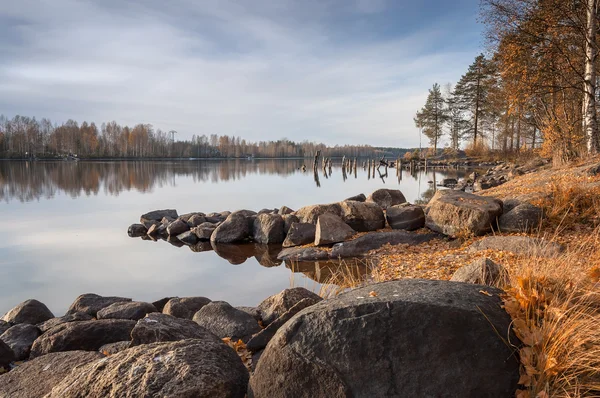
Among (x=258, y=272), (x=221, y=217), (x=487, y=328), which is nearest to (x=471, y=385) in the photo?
(x=487, y=328)

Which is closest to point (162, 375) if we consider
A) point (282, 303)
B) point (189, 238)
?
point (282, 303)

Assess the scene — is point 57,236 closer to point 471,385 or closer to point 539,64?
point 471,385

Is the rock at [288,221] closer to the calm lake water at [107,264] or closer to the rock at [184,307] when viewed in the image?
the calm lake water at [107,264]

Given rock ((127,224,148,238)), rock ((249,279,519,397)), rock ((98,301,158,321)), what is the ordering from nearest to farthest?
rock ((249,279,519,397)) < rock ((98,301,158,321)) < rock ((127,224,148,238))

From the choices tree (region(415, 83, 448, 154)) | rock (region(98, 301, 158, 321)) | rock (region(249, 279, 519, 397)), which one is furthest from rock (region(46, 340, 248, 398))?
tree (region(415, 83, 448, 154))

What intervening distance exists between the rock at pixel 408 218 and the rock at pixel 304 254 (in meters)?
2.63

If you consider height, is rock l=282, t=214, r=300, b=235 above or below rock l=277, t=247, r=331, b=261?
above

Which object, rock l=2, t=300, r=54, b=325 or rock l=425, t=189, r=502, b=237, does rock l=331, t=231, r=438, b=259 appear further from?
rock l=2, t=300, r=54, b=325

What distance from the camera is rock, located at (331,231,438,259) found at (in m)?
10.6

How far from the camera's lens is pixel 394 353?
258 cm

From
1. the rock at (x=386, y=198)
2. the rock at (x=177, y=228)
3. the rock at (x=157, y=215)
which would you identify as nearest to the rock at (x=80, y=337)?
the rock at (x=177, y=228)

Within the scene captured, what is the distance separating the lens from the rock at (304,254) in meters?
10.6

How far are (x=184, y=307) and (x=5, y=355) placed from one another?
2260 millimetres

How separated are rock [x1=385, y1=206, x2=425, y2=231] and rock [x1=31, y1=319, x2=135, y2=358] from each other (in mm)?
8575
